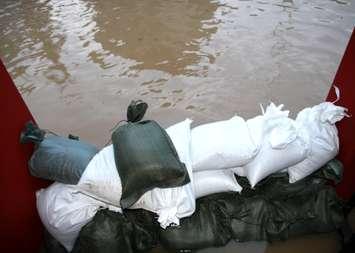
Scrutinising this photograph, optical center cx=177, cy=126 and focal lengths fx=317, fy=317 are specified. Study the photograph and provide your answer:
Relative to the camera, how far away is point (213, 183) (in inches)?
63.8

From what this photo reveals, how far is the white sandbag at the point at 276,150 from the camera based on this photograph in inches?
61.4

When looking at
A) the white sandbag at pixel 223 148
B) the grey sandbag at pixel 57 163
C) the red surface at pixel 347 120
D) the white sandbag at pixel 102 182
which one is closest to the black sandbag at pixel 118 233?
the white sandbag at pixel 102 182

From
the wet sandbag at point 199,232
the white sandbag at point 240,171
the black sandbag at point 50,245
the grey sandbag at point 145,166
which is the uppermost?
the grey sandbag at point 145,166

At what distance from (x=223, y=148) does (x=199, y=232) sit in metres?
0.45

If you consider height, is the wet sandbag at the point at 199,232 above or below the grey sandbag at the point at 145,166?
below

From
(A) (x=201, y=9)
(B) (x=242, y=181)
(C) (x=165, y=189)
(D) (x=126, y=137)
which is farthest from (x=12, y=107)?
(A) (x=201, y=9)

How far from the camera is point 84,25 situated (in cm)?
411

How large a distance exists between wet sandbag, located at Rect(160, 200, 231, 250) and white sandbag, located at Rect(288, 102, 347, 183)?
0.45 metres

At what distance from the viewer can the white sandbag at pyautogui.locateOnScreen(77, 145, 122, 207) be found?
4.72ft

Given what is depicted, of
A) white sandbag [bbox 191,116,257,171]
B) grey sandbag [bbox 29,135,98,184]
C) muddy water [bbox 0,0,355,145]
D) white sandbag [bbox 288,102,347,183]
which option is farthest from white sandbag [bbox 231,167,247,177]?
muddy water [bbox 0,0,355,145]

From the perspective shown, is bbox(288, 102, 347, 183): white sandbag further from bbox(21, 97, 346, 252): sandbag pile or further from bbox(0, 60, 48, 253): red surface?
bbox(0, 60, 48, 253): red surface

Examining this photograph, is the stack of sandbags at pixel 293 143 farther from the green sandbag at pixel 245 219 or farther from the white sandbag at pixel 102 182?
the white sandbag at pixel 102 182

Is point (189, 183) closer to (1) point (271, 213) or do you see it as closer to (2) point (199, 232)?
(2) point (199, 232)

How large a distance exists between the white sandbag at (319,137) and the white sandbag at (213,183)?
33 cm
